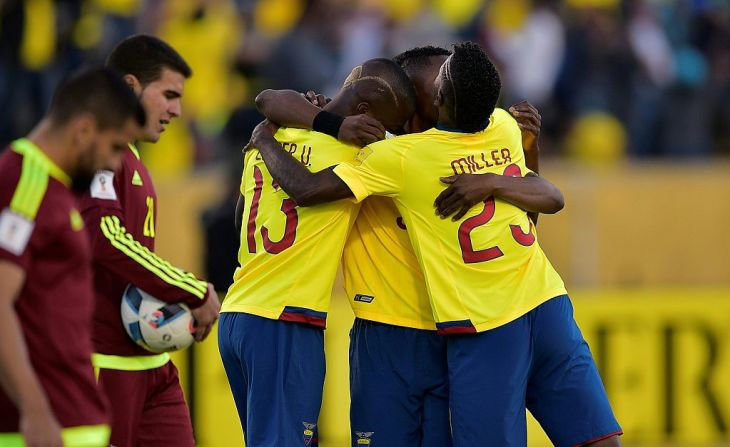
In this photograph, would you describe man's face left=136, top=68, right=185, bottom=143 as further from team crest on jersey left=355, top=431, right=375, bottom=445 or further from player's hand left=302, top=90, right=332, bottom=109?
team crest on jersey left=355, top=431, right=375, bottom=445

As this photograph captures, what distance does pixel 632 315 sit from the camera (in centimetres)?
1332

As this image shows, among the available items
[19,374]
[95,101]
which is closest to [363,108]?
[95,101]

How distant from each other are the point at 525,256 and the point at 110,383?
2.14 metres

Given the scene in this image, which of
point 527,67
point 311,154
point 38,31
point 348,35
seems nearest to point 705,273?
point 527,67

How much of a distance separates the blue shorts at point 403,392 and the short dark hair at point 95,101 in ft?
7.93

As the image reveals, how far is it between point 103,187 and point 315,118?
1.14 meters

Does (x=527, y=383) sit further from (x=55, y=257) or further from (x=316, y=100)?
(x=55, y=257)

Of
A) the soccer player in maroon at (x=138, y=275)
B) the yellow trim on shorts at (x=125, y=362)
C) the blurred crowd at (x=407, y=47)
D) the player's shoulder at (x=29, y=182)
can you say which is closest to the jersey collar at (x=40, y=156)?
the player's shoulder at (x=29, y=182)

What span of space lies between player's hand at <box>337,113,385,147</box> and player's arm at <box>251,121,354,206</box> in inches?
8.4

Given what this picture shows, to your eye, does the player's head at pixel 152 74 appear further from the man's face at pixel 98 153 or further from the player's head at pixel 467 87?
the man's face at pixel 98 153

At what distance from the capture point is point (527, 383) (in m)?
7.70

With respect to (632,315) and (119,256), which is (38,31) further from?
(119,256)

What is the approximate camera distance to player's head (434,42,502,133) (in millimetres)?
7305

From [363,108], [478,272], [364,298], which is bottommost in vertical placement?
[364,298]
